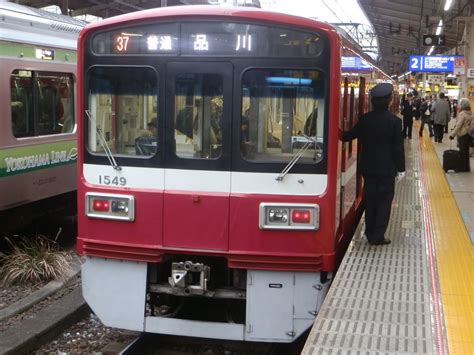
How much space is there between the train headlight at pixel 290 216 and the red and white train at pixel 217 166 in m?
0.01

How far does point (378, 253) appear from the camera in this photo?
5.78m

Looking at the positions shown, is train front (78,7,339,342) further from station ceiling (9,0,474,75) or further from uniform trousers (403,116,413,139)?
uniform trousers (403,116,413,139)

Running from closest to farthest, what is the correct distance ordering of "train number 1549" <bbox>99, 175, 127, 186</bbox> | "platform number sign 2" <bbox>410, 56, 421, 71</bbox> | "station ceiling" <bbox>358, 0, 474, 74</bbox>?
"train number 1549" <bbox>99, 175, 127, 186</bbox> → "station ceiling" <bbox>358, 0, 474, 74</bbox> → "platform number sign 2" <bbox>410, 56, 421, 71</bbox>

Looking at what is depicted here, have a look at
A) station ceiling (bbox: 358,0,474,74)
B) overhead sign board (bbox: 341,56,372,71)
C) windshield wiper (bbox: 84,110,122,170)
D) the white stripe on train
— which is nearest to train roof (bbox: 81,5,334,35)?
overhead sign board (bbox: 341,56,372,71)

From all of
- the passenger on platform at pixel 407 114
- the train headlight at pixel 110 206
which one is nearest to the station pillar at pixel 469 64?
the passenger on platform at pixel 407 114

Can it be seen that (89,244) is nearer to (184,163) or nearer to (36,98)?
(184,163)

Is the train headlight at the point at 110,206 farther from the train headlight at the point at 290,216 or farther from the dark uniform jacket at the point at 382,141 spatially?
the dark uniform jacket at the point at 382,141

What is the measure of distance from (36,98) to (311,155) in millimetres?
4563

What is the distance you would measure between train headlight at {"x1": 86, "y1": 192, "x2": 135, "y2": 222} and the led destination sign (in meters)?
1.11

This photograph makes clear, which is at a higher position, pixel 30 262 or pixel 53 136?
pixel 53 136

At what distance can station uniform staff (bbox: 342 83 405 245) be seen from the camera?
5.55m

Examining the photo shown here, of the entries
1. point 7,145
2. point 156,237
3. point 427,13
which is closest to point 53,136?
point 7,145

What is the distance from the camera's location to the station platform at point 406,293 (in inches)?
146

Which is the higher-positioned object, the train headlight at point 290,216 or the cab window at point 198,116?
the cab window at point 198,116
